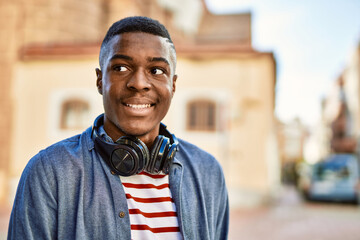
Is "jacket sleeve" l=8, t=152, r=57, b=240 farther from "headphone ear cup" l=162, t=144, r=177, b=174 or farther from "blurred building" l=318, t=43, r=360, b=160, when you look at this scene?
"blurred building" l=318, t=43, r=360, b=160

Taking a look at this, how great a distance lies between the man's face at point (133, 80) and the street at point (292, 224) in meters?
6.30

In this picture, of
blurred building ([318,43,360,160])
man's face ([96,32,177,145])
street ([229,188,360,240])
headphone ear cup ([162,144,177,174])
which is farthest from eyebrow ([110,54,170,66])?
blurred building ([318,43,360,160])

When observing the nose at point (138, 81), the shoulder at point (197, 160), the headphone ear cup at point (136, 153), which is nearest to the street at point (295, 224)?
the shoulder at point (197, 160)

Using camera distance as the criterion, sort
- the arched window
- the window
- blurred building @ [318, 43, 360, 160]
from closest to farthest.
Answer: the window
the arched window
blurred building @ [318, 43, 360, 160]

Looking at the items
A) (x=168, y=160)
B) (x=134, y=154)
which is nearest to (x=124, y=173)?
(x=134, y=154)

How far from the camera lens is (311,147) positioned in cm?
7106

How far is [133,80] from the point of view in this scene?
1356 mm

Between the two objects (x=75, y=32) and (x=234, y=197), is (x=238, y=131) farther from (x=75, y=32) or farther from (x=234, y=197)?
(x=75, y=32)

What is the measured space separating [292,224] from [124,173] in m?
9.26

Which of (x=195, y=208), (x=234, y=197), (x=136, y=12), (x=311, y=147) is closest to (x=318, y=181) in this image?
(x=234, y=197)

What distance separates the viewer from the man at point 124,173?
1230mm

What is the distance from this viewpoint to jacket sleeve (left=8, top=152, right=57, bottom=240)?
120cm

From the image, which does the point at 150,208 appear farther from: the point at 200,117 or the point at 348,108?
the point at 348,108

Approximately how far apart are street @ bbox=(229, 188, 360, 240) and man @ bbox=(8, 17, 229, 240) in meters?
6.57
